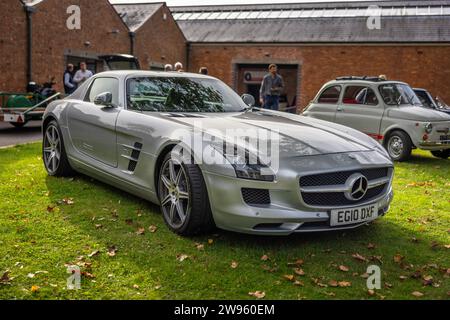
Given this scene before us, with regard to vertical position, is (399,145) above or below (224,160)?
below

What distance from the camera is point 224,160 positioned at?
156 inches

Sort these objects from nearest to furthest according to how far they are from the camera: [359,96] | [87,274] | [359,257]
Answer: [87,274] → [359,257] → [359,96]

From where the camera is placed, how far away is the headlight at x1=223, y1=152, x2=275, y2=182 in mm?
3881

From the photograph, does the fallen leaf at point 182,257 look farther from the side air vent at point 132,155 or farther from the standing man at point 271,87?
the standing man at point 271,87

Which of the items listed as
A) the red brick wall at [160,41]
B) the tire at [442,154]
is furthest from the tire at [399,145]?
the red brick wall at [160,41]

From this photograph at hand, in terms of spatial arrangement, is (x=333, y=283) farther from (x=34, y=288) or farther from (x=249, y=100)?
(x=249, y=100)

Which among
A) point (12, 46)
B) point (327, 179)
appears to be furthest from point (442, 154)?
point (12, 46)

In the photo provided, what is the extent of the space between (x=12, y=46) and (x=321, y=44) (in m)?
16.3

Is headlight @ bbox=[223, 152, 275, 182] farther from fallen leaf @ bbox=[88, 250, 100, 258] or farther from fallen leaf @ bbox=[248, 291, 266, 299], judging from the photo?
fallen leaf @ bbox=[88, 250, 100, 258]

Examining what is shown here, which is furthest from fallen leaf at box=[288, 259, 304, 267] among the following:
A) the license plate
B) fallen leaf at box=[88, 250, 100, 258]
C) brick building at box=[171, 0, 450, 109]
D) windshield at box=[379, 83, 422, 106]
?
brick building at box=[171, 0, 450, 109]

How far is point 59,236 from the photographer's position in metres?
4.37

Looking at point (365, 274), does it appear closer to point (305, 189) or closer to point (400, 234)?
point (305, 189)

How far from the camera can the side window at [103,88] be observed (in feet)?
18.3

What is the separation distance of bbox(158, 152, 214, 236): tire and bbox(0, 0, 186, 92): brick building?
14.0 metres
